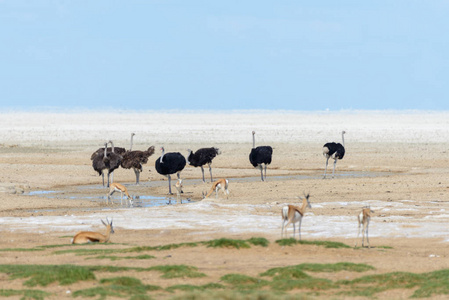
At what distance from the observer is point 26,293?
1123cm

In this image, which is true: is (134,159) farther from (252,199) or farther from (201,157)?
(252,199)

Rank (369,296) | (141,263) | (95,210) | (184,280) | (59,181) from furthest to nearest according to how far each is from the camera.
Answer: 1. (59,181)
2. (95,210)
3. (141,263)
4. (184,280)
5. (369,296)

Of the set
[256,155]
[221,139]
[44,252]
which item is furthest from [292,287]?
[221,139]

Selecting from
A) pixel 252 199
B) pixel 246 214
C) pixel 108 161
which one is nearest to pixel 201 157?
pixel 108 161

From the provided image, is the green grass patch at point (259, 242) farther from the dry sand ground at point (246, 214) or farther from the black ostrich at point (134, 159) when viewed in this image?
the black ostrich at point (134, 159)

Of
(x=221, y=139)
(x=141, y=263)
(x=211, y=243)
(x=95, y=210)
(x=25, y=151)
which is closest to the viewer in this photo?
(x=141, y=263)

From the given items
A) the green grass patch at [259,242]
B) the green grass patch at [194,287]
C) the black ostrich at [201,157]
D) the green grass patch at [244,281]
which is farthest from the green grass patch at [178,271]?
the black ostrich at [201,157]

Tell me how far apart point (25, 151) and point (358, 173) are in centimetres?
2323

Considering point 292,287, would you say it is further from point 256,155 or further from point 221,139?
point 221,139

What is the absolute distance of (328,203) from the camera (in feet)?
75.4

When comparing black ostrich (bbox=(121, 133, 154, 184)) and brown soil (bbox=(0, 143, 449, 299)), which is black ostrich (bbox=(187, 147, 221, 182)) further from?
black ostrich (bbox=(121, 133, 154, 184))

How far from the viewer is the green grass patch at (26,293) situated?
11070 millimetres

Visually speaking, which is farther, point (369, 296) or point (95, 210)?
point (95, 210)

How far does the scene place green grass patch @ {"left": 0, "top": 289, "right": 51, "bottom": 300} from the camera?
1107 cm
